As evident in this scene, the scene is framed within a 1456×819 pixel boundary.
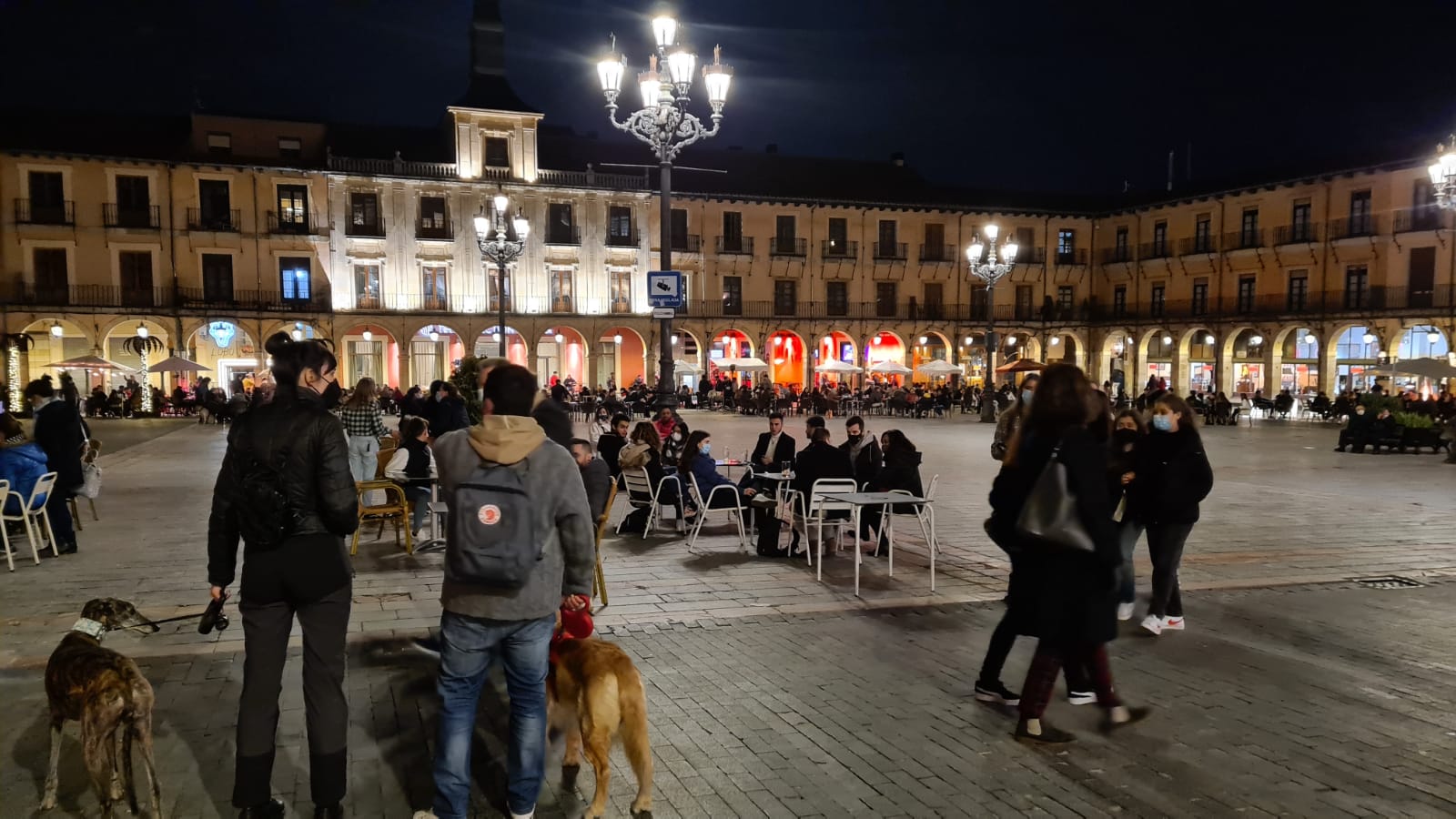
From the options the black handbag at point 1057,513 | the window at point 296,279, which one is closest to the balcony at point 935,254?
the window at point 296,279

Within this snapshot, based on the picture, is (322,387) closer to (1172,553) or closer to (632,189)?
(1172,553)

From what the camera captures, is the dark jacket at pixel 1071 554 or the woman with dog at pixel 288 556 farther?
the dark jacket at pixel 1071 554

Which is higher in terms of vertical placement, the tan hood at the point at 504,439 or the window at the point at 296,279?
the window at the point at 296,279

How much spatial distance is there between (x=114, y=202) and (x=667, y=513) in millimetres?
30781

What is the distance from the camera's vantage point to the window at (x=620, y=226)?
36.8 meters

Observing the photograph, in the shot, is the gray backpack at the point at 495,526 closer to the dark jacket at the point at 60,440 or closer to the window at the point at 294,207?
the dark jacket at the point at 60,440

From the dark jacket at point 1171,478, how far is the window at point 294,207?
1315 inches

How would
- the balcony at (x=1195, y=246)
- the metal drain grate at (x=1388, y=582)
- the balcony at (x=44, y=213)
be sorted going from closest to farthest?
the metal drain grate at (x=1388, y=582), the balcony at (x=44, y=213), the balcony at (x=1195, y=246)

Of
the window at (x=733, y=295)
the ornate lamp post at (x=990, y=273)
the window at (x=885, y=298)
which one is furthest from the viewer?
the window at (x=885, y=298)

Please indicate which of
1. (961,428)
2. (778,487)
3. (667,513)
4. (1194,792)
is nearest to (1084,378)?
(1194,792)

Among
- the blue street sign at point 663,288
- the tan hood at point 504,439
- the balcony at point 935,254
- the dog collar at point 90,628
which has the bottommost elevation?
the dog collar at point 90,628

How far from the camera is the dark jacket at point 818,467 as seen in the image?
728cm

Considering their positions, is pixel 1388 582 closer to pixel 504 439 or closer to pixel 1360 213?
pixel 504 439

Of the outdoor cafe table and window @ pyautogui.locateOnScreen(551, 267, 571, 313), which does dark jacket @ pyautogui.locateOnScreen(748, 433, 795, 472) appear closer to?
the outdoor cafe table
